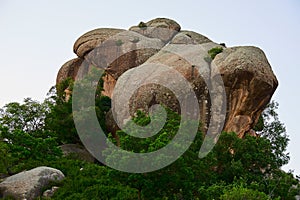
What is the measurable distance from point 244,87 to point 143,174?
10266 mm

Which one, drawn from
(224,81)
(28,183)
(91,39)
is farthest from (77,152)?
(91,39)

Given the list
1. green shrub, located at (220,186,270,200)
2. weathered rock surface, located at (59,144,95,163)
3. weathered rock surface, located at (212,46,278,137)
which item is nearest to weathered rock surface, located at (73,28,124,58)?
weathered rock surface, located at (59,144,95,163)

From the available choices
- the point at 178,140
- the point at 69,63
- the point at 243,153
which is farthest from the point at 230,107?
the point at 69,63

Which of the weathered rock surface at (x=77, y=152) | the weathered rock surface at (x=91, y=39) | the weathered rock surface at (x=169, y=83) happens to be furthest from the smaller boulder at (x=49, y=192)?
the weathered rock surface at (x=91, y=39)

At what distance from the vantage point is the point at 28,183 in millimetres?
17844

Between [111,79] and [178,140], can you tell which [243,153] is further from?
[111,79]

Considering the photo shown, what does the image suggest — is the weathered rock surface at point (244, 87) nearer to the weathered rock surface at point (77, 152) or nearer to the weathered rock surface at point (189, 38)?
the weathered rock surface at point (77, 152)

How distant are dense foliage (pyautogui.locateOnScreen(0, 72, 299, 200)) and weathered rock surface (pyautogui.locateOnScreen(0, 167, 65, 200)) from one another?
19.5 inches

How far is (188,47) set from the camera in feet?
98.1

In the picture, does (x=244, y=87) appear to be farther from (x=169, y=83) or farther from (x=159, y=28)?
(x=159, y=28)

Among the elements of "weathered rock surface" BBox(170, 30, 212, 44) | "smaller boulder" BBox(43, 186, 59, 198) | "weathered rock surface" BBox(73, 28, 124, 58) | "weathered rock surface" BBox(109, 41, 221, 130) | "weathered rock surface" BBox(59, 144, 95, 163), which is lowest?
"smaller boulder" BBox(43, 186, 59, 198)

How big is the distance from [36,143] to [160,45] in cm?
1600

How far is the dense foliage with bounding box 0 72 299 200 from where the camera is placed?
16.5 m

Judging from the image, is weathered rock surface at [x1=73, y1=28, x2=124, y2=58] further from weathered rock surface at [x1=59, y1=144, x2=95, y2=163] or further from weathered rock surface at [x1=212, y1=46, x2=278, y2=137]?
weathered rock surface at [x1=212, y1=46, x2=278, y2=137]
